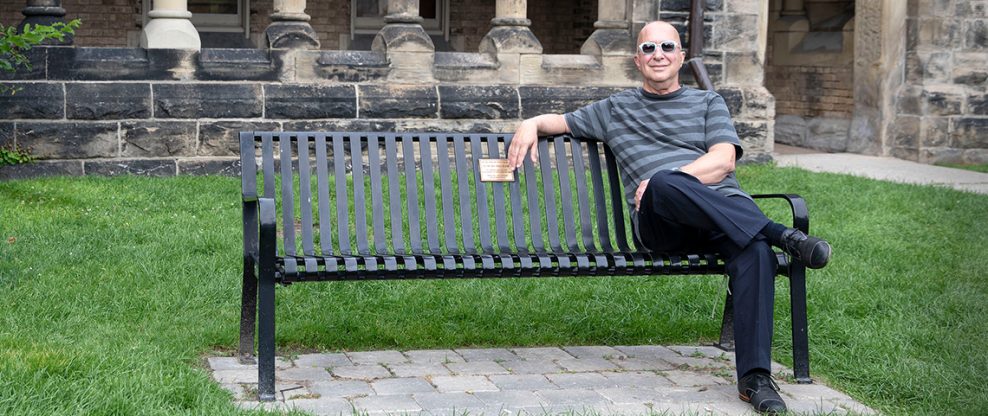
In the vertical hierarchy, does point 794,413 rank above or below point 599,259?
below

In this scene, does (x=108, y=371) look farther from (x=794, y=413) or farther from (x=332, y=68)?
(x=332, y=68)

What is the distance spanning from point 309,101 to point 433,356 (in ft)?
19.0

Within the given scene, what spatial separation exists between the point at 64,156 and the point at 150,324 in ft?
16.6

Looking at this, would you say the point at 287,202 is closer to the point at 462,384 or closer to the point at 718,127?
the point at 462,384

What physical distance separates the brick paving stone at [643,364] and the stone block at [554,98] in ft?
20.2

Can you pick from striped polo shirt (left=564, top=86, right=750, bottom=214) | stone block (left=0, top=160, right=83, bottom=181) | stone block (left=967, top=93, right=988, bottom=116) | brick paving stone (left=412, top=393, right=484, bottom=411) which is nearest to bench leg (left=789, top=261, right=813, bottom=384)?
striped polo shirt (left=564, top=86, right=750, bottom=214)

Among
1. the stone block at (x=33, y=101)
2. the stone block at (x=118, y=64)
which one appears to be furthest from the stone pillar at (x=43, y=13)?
the stone block at (x=33, y=101)

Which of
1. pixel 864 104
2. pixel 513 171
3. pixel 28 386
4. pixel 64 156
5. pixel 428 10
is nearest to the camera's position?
pixel 28 386

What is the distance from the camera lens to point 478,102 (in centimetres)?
1118

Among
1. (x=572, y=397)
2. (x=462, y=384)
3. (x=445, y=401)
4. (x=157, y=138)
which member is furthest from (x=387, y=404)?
(x=157, y=138)

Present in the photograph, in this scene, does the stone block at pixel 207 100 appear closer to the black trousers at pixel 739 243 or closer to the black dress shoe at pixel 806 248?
the black trousers at pixel 739 243

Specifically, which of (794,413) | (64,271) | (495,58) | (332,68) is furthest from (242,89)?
(794,413)

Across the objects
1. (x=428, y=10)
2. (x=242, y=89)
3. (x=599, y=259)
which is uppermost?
(x=428, y=10)

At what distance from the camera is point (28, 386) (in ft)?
13.8
